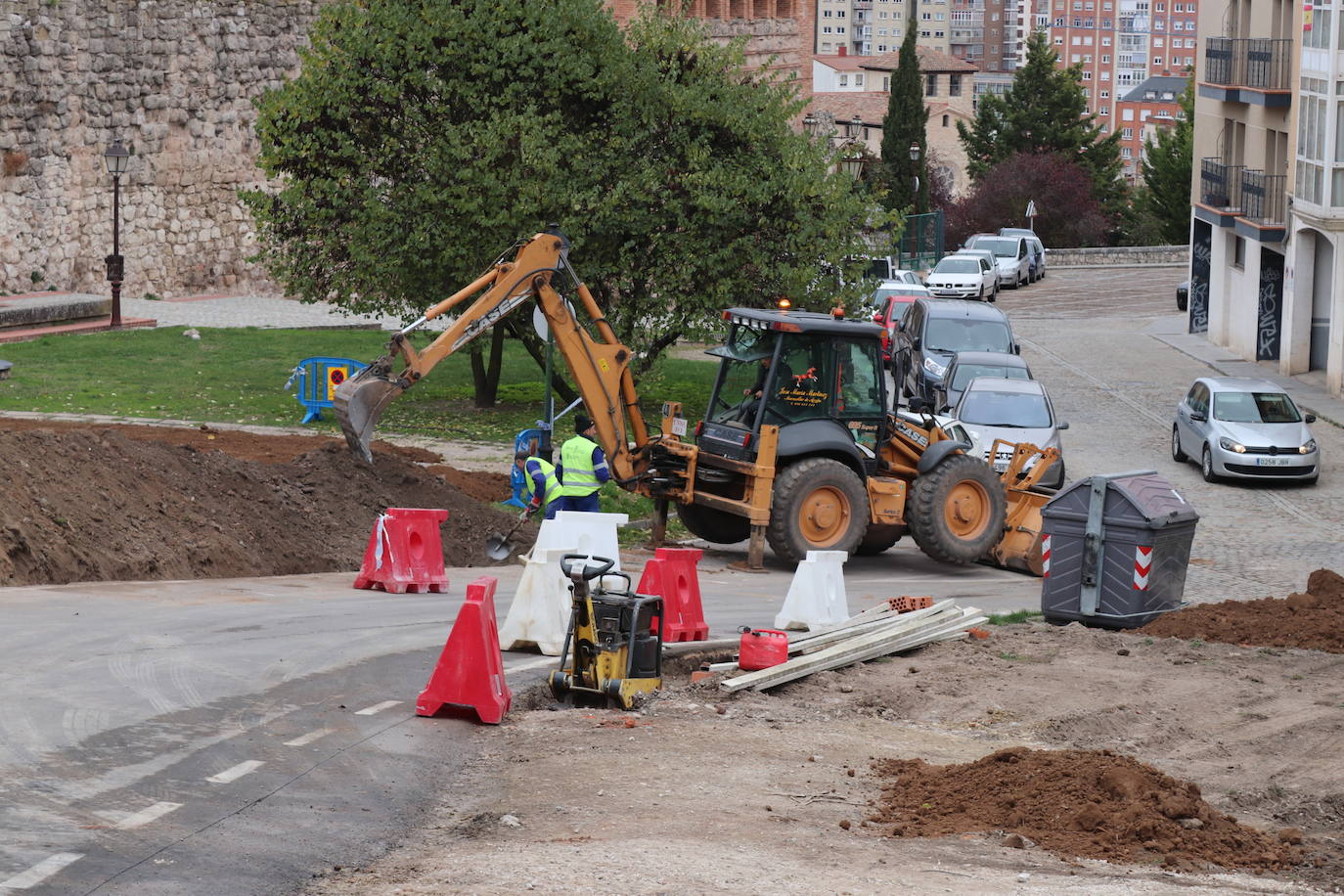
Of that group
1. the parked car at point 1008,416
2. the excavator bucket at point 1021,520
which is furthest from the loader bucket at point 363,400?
the parked car at point 1008,416

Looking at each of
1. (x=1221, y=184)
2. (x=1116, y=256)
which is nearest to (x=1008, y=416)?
(x=1221, y=184)

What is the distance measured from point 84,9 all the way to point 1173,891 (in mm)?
38280

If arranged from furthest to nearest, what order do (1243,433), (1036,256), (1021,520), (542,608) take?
(1036,256) < (1243,433) < (1021,520) < (542,608)

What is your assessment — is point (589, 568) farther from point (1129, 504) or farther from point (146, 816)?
point (1129, 504)

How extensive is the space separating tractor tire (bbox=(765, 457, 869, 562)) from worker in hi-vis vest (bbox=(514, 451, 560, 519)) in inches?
87.6

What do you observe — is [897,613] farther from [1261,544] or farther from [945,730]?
[1261,544]

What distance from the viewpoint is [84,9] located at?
41281 millimetres

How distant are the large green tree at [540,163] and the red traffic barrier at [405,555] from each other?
1126cm

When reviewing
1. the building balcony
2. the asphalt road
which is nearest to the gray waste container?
the asphalt road

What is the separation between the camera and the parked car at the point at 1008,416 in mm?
25391

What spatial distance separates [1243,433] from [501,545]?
13.2 m

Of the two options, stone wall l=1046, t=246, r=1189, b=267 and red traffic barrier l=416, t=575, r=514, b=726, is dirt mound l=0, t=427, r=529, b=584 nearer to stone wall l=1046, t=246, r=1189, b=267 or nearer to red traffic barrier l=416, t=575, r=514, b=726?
red traffic barrier l=416, t=575, r=514, b=726

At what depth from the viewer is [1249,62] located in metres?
42.7

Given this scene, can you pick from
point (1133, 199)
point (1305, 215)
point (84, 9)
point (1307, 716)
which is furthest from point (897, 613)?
point (1133, 199)
